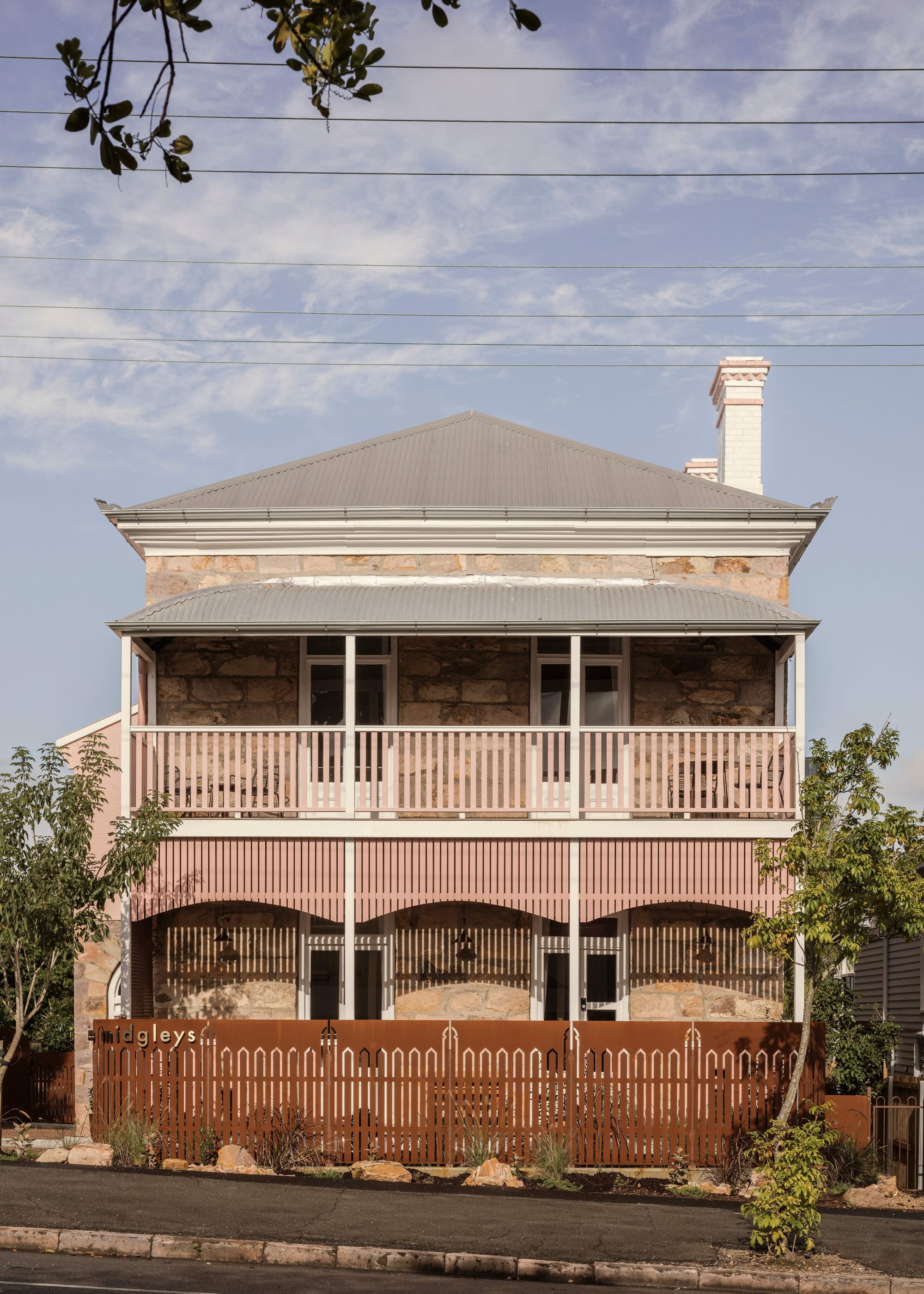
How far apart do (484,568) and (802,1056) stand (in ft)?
20.4

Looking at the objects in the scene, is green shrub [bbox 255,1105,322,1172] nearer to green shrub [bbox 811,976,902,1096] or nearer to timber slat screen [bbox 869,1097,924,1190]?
timber slat screen [bbox 869,1097,924,1190]

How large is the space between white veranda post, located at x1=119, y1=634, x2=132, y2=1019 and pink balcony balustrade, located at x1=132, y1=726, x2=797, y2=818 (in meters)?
0.13

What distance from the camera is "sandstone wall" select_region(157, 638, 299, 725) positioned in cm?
1587

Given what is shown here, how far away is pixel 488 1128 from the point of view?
1279 cm

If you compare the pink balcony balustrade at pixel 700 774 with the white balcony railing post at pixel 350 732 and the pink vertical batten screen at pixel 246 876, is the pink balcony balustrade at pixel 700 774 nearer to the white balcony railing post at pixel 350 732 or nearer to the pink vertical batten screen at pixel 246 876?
the white balcony railing post at pixel 350 732

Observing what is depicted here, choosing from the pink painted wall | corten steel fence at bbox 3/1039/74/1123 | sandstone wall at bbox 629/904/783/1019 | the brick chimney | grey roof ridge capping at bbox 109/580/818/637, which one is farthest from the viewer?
the brick chimney

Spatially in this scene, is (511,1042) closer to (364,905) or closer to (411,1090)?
(411,1090)

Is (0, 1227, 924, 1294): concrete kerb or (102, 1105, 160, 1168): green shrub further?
(102, 1105, 160, 1168): green shrub

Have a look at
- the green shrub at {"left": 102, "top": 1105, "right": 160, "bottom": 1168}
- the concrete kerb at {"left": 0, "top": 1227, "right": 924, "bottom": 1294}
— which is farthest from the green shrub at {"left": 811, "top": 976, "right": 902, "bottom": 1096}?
the green shrub at {"left": 102, "top": 1105, "right": 160, "bottom": 1168}

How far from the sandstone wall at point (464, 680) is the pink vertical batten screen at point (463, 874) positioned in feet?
6.35

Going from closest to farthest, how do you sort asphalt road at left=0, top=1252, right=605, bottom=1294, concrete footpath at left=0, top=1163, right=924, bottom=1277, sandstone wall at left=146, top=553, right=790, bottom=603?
asphalt road at left=0, top=1252, right=605, bottom=1294
concrete footpath at left=0, top=1163, right=924, bottom=1277
sandstone wall at left=146, top=553, right=790, bottom=603

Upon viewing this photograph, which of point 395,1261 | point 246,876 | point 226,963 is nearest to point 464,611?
point 246,876

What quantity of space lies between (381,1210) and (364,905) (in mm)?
3752

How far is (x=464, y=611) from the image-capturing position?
1441 cm
